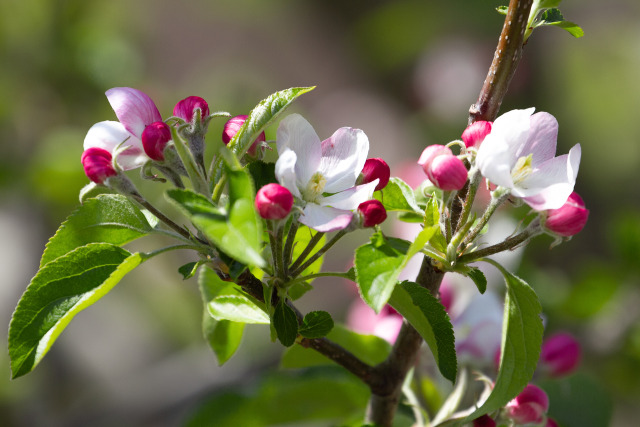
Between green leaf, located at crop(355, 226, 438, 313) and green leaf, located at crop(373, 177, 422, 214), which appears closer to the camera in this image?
green leaf, located at crop(355, 226, 438, 313)

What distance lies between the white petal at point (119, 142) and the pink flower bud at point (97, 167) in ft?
0.10

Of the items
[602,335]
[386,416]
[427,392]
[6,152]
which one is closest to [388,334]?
[427,392]

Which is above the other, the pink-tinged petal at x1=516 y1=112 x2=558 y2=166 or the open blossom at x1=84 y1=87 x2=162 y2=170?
the pink-tinged petal at x1=516 y1=112 x2=558 y2=166

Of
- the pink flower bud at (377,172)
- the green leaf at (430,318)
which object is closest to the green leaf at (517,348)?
the green leaf at (430,318)

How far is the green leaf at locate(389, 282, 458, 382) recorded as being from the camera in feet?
1.99

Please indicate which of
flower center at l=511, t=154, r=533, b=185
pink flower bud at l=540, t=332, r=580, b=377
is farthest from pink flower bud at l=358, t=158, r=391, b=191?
pink flower bud at l=540, t=332, r=580, b=377

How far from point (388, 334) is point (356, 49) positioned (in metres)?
2.86

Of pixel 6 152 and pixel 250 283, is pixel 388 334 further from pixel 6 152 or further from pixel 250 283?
pixel 6 152

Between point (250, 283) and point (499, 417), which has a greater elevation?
point (250, 283)

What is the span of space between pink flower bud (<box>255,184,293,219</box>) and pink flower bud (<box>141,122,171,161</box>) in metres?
0.10

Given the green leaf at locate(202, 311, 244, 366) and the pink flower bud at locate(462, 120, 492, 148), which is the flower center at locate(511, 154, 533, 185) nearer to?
the pink flower bud at locate(462, 120, 492, 148)

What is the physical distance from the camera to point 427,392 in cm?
97

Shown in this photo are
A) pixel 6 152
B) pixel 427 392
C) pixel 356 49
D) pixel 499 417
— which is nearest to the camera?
pixel 499 417

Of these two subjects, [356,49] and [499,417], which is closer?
[499,417]
